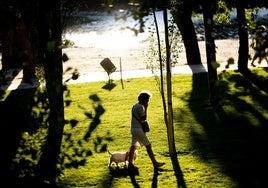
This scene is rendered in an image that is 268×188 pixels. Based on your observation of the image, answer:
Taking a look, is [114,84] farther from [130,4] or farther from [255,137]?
[130,4]

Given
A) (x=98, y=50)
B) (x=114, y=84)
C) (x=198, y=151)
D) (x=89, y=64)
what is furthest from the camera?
(x=98, y=50)

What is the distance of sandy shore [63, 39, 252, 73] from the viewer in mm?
25000

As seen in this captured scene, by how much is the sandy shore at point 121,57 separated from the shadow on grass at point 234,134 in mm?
8214

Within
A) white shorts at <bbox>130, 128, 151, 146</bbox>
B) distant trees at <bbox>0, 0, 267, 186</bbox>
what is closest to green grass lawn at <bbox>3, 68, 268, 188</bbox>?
distant trees at <bbox>0, 0, 267, 186</bbox>

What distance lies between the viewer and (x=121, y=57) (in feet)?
96.0

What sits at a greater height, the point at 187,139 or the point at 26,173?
the point at 26,173

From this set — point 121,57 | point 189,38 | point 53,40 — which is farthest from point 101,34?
point 53,40

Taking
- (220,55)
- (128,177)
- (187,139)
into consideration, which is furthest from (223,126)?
(220,55)

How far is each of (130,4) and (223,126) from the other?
9459 mm

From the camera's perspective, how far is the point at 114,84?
19219 millimetres

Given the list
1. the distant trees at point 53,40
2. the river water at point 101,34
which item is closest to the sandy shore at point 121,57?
the distant trees at point 53,40

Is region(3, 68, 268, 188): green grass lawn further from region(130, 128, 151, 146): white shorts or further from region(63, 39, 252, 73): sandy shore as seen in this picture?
region(63, 39, 252, 73): sandy shore

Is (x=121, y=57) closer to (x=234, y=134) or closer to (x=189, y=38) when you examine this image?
(x=189, y=38)

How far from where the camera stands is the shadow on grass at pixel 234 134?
9.84 m
